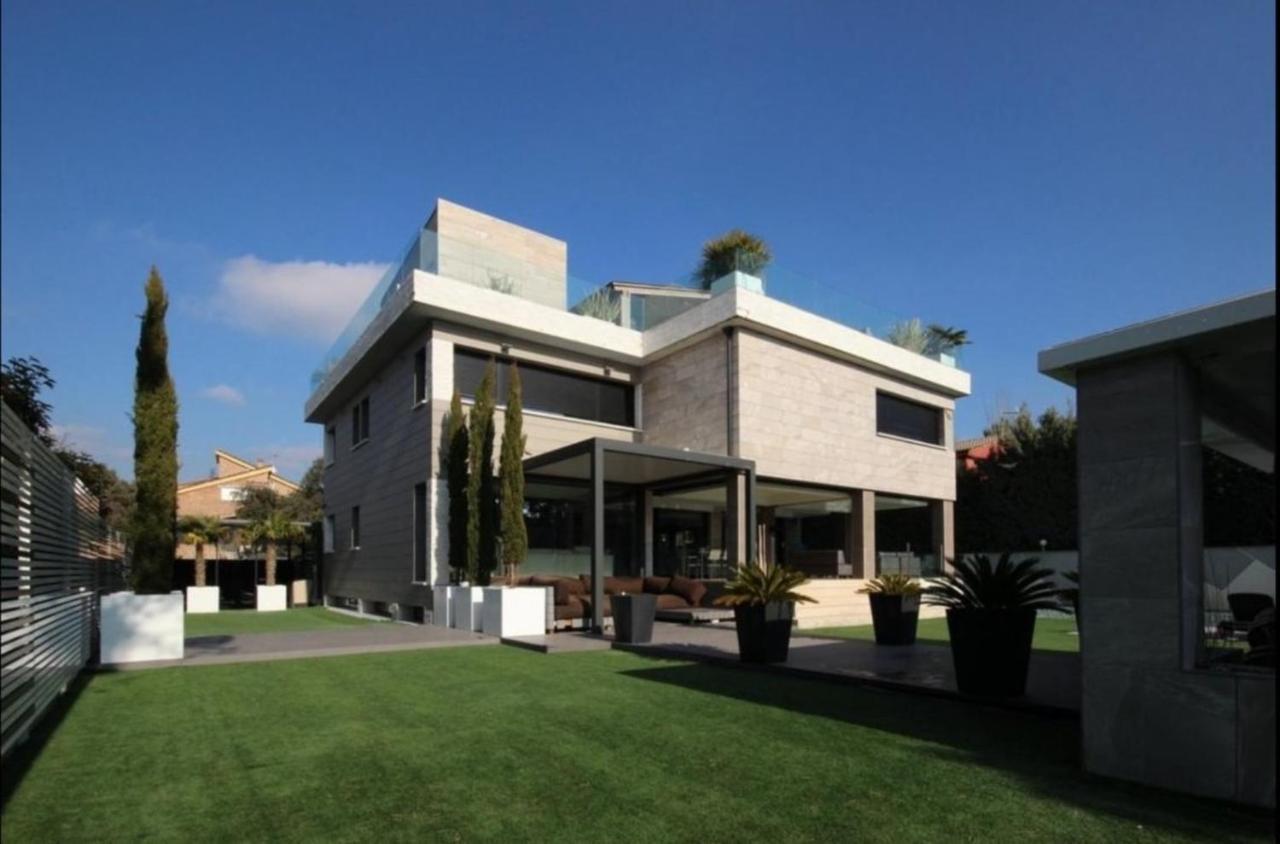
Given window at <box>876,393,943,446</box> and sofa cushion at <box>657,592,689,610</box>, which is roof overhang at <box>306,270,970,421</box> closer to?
window at <box>876,393,943,446</box>

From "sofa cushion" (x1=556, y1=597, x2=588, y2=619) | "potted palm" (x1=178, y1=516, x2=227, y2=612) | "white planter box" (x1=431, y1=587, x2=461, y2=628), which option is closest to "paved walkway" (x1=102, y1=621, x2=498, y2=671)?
"white planter box" (x1=431, y1=587, x2=461, y2=628)

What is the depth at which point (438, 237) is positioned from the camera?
17.0m

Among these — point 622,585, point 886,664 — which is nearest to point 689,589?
point 622,585

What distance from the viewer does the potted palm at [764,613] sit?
955cm

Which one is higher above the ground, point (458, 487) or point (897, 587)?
point (458, 487)

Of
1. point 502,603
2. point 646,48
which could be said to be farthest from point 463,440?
point 646,48

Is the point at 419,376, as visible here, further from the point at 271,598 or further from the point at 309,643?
the point at 271,598

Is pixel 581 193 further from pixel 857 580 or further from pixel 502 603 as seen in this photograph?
pixel 857 580

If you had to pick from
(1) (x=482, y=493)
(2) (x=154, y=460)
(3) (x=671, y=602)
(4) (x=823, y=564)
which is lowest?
(3) (x=671, y=602)

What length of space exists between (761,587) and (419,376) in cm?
1065

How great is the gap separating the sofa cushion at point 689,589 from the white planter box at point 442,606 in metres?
5.13

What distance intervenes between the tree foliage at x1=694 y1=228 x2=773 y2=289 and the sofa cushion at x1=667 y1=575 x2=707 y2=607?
22.8ft

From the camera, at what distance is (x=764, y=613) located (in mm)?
9578

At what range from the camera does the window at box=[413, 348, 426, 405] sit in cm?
1773
